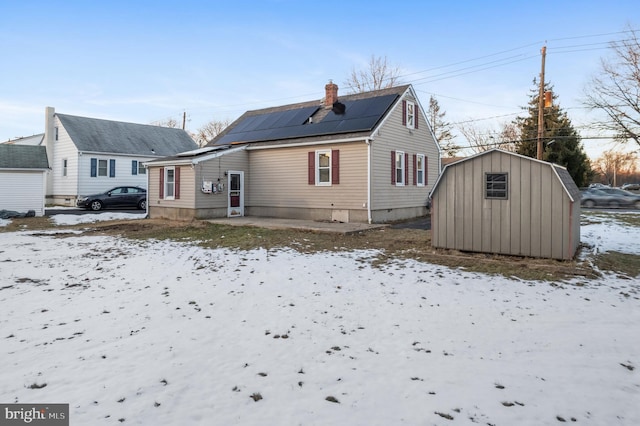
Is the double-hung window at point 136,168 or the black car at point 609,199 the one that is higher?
the double-hung window at point 136,168

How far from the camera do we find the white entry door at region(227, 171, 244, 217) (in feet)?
58.7

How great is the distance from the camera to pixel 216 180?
17.2 meters

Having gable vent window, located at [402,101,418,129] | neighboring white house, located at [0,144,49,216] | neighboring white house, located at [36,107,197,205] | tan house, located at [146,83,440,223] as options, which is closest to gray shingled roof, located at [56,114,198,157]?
neighboring white house, located at [36,107,197,205]

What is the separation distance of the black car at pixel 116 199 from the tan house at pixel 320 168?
5.66 meters

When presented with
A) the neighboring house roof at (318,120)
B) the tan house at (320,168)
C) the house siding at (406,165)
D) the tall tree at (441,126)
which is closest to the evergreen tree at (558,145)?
the tall tree at (441,126)

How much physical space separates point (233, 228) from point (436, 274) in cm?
881

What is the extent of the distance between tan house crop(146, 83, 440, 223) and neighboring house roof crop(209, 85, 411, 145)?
A: 0.06 meters

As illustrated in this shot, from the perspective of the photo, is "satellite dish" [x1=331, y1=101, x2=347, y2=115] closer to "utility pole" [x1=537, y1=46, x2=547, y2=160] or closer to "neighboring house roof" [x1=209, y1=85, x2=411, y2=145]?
"neighboring house roof" [x1=209, y1=85, x2=411, y2=145]

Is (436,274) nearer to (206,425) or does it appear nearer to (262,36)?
(206,425)

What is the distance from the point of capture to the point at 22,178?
18.9 m

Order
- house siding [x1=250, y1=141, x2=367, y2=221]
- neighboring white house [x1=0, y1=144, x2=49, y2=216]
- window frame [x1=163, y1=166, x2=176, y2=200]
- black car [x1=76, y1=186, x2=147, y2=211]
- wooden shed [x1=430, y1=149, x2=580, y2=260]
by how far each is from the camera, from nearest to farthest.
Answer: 1. wooden shed [x1=430, y1=149, x2=580, y2=260]
2. house siding [x1=250, y1=141, x2=367, y2=221]
3. window frame [x1=163, y1=166, x2=176, y2=200]
4. neighboring white house [x1=0, y1=144, x2=49, y2=216]
5. black car [x1=76, y1=186, x2=147, y2=211]

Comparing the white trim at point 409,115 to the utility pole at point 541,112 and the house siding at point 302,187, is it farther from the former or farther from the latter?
the utility pole at point 541,112

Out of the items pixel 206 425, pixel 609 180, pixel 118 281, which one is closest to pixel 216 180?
pixel 118 281

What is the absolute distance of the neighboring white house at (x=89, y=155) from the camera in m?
25.3
